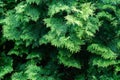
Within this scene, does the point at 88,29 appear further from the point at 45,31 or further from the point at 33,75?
the point at 33,75

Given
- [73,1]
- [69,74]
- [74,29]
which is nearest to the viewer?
[74,29]

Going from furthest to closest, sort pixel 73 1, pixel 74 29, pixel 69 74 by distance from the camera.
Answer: pixel 69 74 → pixel 73 1 → pixel 74 29

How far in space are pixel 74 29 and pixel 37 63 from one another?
134 cm

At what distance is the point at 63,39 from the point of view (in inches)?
194

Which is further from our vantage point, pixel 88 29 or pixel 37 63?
pixel 37 63

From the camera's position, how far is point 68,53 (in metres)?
5.20

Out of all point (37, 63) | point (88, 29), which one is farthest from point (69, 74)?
point (88, 29)

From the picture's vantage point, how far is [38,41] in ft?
18.4

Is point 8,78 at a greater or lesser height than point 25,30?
lesser

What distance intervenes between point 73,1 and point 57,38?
0.79m

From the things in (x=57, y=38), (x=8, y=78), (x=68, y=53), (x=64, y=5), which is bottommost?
(x=8, y=78)

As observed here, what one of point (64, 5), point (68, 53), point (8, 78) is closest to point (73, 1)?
point (64, 5)

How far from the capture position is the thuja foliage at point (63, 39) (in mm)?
5031

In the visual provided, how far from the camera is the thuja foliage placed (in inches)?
198
